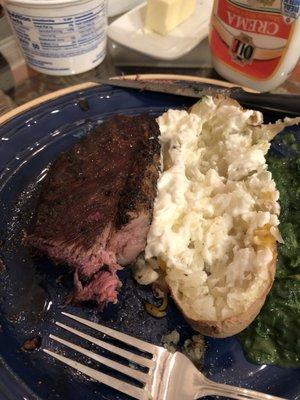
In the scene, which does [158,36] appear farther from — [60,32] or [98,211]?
[98,211]

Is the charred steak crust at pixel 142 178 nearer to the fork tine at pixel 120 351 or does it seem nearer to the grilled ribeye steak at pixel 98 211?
the grilled ribeye steak at pixel 98 211

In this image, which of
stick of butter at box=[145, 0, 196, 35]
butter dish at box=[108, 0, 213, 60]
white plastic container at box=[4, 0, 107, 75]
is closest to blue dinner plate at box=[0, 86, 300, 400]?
white plastic container at box=[4, 0, 107, 75]

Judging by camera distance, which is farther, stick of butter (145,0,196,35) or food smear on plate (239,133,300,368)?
stick of butter (145,0,196,35)

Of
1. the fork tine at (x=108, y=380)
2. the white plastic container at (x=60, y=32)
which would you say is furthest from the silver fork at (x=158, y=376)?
the white plastic container at (x=60, y=32)

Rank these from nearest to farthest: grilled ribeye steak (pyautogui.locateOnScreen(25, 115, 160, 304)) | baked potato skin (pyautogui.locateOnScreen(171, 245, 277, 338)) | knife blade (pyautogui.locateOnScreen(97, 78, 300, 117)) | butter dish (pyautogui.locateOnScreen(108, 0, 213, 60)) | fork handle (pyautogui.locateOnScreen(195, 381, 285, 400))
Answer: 1. fork handle (pyautogui.locateOnScreen(195, 381, 285, 400))
2. baked potato skin (pyautogui.locateOnScreen(171, 245, 277, 338))
3. grilled ribeye steak (pyautogui.locateOnScreen(25, 115, 160, 304))
4. knife blade (pyautogui.locateOnScreen(97, 78, 300, 117))
5. butter dish (pyautogui.locateOnScreen(108, 0, 213, 60))

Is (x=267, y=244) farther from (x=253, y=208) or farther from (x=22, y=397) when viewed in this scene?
(x=22, y=397)

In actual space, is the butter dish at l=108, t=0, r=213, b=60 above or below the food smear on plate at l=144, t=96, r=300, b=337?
above

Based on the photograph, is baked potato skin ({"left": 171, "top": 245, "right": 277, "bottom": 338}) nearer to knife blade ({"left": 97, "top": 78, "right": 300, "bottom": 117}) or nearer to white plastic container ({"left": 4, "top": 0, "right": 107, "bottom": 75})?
knife blade ({"left": 97, "top": 78, "right": 300, "bottom": 117})
